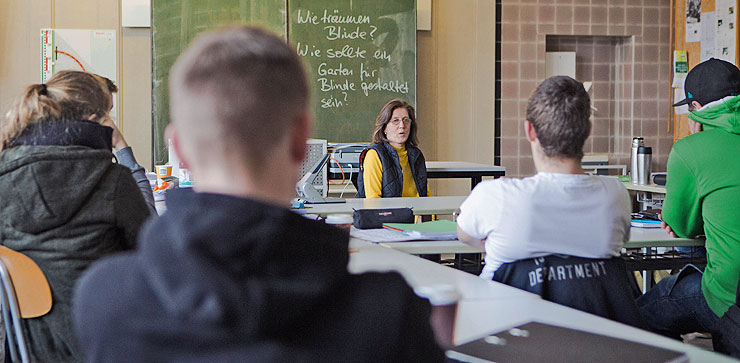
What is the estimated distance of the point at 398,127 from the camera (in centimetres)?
441

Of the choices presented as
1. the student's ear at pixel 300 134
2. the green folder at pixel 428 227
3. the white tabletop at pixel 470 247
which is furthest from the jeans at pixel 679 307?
the student's ear at pixel 300 134

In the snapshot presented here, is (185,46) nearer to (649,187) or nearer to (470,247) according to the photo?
(649,187)

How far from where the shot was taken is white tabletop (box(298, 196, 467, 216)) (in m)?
3.34

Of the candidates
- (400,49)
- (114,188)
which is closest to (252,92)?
(114,188)

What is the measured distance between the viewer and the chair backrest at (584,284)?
161 centimetres

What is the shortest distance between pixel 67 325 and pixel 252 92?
4.35 feet

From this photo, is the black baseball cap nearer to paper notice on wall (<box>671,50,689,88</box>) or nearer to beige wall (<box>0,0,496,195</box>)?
beige wall (<box>0,0,496,195</box>)

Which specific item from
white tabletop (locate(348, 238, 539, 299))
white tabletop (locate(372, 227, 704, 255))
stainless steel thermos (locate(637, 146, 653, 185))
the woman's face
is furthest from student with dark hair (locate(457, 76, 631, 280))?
stainless steel thermos (locate(637, 146, 653, 185))

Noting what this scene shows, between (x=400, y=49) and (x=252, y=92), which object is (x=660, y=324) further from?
(x=400, y=49)

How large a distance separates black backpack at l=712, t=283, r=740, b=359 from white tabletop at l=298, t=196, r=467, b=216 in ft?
5.27

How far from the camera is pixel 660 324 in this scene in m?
2.40

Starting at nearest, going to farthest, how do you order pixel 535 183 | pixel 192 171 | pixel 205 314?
pixel 205 314 → pixel 192 171 → pixel 535 183

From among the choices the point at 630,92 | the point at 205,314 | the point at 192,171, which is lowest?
the point at 205,314

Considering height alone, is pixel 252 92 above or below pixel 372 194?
above
